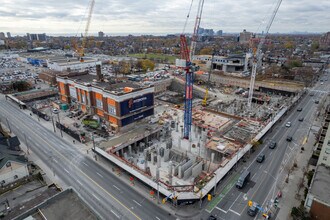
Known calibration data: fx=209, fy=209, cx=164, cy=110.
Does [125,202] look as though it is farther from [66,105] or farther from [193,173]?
[66,105]

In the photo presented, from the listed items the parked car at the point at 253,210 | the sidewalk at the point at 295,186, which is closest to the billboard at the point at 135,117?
the parked car at the point at 253,210

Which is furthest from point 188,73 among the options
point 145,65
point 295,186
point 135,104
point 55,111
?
point 145,65

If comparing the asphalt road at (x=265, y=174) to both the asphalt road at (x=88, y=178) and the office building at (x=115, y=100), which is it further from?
the office building at (x=115, y=100)

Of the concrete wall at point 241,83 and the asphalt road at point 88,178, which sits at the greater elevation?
the concrete wall at point 241,83

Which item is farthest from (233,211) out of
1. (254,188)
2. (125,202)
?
(125,202)

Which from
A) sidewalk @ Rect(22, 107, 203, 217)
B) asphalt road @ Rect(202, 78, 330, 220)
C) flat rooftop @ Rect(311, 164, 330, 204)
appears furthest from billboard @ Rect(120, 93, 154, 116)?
flat rooftop @ Rect(311, 164, 330, 204)

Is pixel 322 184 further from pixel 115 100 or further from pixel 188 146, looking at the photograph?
pixel 115 100

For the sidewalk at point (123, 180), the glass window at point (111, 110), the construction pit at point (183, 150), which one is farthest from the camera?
the glass window at point (111, 110)
